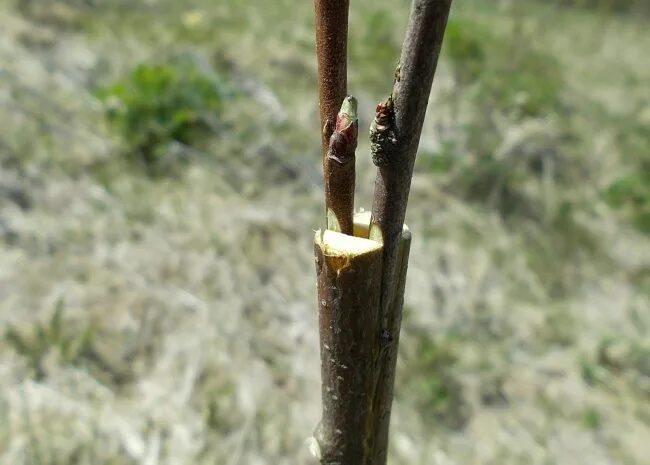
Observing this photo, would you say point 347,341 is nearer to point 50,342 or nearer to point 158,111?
point 50,342

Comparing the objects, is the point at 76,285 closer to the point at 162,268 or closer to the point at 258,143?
the point at 162,268

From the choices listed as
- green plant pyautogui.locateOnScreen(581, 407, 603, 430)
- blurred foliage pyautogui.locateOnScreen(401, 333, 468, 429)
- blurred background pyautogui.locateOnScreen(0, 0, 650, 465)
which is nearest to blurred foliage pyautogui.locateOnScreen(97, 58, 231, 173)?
blurred background pyautogui.locateOnScreen(0, 0, 650, 465)

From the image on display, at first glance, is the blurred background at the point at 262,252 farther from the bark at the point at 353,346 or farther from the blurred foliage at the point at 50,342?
the bark at the point at 353,346

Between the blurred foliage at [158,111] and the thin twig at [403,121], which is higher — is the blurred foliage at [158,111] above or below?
above

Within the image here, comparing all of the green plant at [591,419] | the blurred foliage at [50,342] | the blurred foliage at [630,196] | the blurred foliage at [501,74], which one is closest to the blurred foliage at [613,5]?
the blurred foliage at [501,74]

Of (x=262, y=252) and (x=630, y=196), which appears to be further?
(x=630, y=196)

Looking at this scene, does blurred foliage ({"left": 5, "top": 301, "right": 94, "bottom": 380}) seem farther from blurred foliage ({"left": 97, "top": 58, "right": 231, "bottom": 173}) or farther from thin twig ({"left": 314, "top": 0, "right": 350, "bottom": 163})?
thin twig ({"left": 314, "top": 0, "right": 350, "bottom": 163})

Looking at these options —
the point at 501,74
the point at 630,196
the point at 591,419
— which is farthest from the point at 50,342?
the point at 501,74
